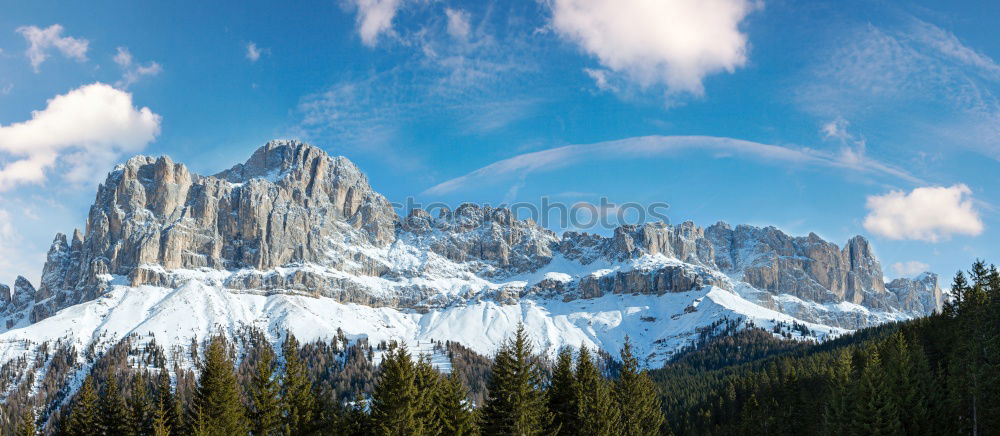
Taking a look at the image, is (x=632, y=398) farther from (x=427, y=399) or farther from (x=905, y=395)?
(x=905, y=395)

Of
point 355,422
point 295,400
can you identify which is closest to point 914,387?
point 355,422

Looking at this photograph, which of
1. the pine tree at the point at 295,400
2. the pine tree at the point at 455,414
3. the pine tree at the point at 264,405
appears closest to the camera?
the pine tree at the point at 455,414

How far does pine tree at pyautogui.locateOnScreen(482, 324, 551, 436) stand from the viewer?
41.7m

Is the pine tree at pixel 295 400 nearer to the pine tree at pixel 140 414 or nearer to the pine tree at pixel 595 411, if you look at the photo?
the pine tree at pixel 140 414

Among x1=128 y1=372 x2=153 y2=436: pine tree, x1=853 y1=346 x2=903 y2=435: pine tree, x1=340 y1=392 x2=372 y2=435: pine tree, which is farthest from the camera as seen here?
x1=128 y1=372 x2=153 y2=436: pine tree

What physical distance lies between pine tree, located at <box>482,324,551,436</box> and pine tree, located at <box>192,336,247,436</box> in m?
18.3

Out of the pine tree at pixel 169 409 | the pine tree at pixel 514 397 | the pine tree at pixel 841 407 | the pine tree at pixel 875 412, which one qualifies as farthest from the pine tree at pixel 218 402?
the pine tree at pixel 841 407

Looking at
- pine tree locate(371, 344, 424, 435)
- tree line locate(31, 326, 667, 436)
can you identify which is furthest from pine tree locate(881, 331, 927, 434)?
pine tree locate(371, 344, 424, 435)

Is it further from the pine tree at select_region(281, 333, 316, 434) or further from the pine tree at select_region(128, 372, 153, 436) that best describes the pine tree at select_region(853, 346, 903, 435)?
the pine tree at select_region(128, 372, 153, 436)

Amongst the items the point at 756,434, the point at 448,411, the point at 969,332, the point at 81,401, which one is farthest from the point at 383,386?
the point at 756,434

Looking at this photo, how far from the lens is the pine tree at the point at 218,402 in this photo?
48.7 m

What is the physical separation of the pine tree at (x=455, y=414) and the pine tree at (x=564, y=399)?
5.96 metres

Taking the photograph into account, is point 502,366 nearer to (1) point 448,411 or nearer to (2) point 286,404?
(1) point 448,411

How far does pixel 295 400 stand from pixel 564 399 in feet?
60.3
